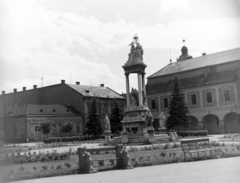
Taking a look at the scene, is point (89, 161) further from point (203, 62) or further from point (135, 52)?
point (203, 62)

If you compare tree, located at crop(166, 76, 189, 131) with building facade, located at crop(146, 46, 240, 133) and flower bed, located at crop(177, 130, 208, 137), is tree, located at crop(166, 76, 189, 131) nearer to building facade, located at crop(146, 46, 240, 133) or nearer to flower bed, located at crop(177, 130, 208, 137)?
building facade, located at crop(146, 46, 240, 133)

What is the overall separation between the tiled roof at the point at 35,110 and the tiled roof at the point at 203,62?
16.6 meters

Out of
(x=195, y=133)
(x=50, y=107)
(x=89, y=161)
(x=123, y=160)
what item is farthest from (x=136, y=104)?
(x=50, y=107)

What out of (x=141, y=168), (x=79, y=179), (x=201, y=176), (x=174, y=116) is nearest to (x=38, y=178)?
(x=79, y=179)

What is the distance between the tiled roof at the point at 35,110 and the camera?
168ft

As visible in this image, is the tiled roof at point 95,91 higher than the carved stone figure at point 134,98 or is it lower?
higher

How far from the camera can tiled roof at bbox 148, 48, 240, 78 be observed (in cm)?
4907

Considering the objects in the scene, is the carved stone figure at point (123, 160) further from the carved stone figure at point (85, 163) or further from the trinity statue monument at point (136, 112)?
the trinity statue monument at point (136, 112)

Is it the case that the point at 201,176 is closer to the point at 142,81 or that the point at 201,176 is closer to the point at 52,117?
the point at 142,81

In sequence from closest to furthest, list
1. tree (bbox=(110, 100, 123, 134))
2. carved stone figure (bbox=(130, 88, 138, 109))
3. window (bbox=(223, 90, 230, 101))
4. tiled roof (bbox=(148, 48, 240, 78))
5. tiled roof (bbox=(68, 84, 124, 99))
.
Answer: carved stone figure (bbox=(130, 88, 138, 109)) < window (bbox=(223, 90, 230, 101)) < tree (bbox=(110, 100, 123, 134)) < tiled roof (bbox=(148, 48, 240, 78)) < tiled roof (bbox=(68, 84, 124, 99))

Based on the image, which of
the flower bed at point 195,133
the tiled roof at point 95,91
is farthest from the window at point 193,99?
the tiled roof at point 95,91

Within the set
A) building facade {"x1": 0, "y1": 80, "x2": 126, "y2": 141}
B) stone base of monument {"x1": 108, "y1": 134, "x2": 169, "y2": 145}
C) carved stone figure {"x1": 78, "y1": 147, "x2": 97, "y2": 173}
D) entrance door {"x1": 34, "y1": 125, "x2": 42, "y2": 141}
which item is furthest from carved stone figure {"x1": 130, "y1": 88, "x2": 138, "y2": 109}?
entrance door {"x1": 34, "y1": 125, "x2": 42, "y2": 141}

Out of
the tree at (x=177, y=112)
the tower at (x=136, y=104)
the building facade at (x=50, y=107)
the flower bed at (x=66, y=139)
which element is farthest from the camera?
the building facade at (x=50, y=107)

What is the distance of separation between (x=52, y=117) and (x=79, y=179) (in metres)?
44.6
